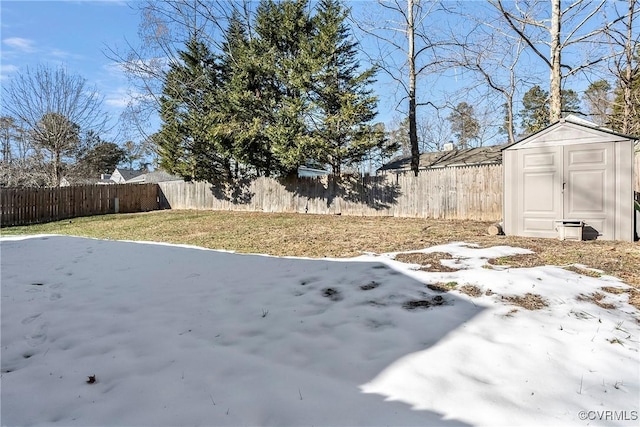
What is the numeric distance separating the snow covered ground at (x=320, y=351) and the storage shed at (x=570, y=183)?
3081 millimetres

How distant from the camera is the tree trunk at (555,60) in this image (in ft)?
26.8

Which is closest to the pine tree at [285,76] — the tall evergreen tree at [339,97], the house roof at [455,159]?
the tall evergreen tree at [339,97]

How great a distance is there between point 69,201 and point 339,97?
12.1m

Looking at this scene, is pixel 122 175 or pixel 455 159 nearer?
pixel 455 159

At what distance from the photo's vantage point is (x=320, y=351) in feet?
6.97

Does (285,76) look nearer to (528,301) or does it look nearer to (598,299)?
(528,301)

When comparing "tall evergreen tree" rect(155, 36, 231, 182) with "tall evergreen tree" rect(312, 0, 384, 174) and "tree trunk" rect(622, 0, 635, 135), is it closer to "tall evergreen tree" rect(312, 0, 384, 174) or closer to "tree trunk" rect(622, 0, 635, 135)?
"tall evergreen tree" rect(312, 0, 384, 174)

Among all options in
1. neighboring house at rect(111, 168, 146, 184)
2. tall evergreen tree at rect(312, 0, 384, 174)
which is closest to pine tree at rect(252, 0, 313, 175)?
tall evergreen tree at rect(312, 0, 384, 174)

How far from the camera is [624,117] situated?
10.9m

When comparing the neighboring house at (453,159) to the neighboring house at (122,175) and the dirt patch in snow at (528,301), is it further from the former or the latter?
the neighboring house at (122,175)

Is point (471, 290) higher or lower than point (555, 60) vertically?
lower

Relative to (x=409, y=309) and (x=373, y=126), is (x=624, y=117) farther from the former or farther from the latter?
(x=409, y=309)

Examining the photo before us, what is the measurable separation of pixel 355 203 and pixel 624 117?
957cm

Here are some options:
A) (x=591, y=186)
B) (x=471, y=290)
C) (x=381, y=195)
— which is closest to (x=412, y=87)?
(x=381, y=195)
